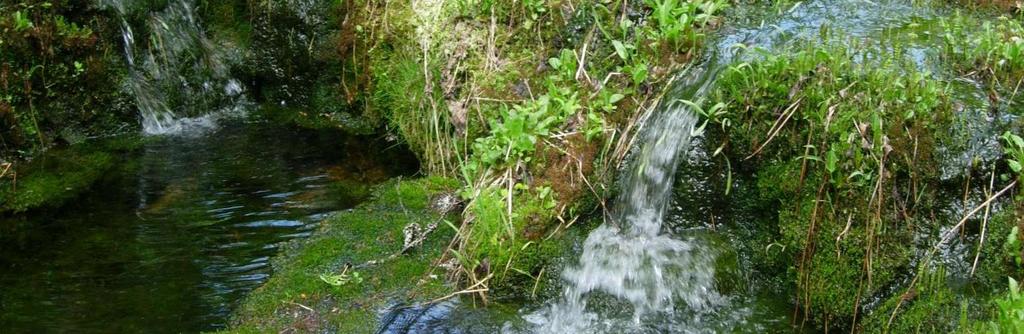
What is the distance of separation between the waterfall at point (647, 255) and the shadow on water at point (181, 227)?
1.72 m

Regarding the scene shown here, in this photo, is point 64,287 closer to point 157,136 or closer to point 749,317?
point 157,136

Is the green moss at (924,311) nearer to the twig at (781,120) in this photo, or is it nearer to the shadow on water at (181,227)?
the twig at (781,120)

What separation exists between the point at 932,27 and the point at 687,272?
6.57ft

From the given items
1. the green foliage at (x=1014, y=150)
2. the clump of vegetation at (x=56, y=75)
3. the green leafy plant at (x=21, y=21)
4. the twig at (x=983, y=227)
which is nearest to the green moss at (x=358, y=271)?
the twig at (x=983, y=227)

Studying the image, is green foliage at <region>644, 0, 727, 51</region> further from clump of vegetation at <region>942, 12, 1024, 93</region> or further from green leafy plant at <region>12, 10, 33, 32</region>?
green leafy plant at <region>12, 10, 33, 32</region>

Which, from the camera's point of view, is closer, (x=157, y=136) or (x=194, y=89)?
(x=157, y=136)

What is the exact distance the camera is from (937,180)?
3668 mm

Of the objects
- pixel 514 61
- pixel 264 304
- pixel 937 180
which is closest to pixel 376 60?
pixel 514 61

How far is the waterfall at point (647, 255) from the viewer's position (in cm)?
400

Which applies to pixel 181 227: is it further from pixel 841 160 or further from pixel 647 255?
pixel 841 160

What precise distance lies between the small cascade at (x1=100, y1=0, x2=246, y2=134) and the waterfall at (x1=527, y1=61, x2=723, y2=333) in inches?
173

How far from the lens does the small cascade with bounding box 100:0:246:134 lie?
730cm

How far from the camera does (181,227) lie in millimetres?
5289

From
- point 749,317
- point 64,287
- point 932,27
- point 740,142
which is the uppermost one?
point 932,27
